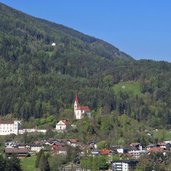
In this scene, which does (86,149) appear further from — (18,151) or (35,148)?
(18,151)

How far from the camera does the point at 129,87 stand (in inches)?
5856

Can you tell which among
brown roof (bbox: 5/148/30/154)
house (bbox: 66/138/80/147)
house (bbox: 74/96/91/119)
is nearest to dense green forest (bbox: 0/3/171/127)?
house (bbox: 74/96/91/119)

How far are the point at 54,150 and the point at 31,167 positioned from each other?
27.6 feet

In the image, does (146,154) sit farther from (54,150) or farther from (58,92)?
(58,92)

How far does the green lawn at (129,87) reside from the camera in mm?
144625

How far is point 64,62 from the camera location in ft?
574

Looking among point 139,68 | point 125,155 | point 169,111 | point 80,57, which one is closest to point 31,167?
point 125,155

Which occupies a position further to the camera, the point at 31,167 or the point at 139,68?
the point at 139,68

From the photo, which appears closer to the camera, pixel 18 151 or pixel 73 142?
pixel 18 151

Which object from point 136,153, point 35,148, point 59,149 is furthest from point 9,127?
point 136,153

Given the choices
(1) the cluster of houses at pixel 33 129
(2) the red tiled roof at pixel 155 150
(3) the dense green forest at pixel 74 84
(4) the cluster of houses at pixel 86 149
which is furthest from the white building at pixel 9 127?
(2) the red tiled roof at pixel 155 150

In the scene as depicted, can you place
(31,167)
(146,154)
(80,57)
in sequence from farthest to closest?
(80,57), (146,154), (31,167)

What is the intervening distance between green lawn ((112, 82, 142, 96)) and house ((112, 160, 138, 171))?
185ft

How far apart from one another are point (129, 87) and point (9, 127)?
42.8 m
